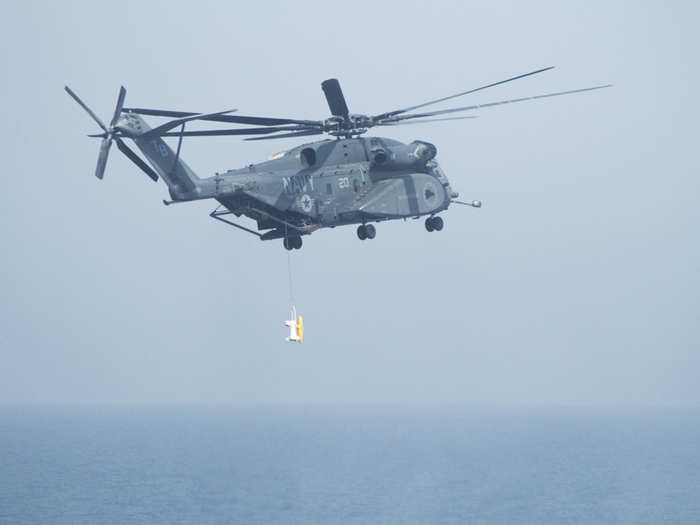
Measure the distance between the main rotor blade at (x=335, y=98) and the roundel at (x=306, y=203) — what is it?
3867 millimetres

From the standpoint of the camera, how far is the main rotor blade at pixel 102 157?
33.7 metres

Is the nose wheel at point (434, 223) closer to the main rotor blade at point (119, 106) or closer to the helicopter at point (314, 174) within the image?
the helicopter at point (314, 174)

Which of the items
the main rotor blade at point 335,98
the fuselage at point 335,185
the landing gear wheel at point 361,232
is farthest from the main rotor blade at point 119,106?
the landing gear wheel at point 361,232

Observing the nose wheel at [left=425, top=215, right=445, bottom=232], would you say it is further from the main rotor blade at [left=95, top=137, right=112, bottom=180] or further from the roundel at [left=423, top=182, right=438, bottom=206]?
the main rotor blade at [left=95, top=137, right=112, bottom=180]

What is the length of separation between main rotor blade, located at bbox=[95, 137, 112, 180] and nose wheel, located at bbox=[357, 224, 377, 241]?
11440 mm

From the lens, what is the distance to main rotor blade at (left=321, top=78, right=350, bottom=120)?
1481 inches

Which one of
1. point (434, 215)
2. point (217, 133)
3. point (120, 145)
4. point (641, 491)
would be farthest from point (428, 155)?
point (641, 491)

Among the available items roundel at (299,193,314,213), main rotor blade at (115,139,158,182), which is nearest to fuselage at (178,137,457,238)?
roundel at (299,193,314,213)

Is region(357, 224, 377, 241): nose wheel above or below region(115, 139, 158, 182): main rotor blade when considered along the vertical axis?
below

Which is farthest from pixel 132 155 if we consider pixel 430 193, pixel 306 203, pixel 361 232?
pixel 430 193

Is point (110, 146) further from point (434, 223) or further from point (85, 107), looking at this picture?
point (434, 223)

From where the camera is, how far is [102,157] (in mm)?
34031

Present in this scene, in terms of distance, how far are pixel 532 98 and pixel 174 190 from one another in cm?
1416

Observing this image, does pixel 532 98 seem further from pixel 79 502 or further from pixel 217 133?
pixel 79 502
